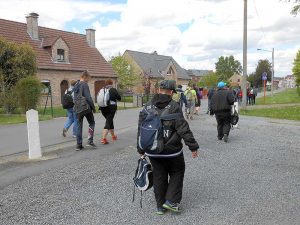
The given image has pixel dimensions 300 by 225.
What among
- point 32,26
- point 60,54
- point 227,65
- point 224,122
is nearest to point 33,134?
point 224,122

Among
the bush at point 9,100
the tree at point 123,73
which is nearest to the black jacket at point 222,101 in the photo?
the bush at point 9,100

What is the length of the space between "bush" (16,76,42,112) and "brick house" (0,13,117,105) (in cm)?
1005

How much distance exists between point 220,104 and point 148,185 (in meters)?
6.20

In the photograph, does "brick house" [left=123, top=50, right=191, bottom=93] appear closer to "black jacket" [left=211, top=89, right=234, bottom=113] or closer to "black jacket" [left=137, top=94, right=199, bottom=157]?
"black jacket" [left=211, top=89, right=234, bottom=113]

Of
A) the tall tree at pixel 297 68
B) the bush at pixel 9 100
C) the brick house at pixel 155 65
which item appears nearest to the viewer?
the bush at pixel 9 100

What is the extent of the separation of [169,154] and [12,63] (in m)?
18.8

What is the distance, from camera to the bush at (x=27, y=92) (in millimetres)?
19891

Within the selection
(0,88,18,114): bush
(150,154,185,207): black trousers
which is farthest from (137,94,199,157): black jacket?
(0,88,18,114): bush

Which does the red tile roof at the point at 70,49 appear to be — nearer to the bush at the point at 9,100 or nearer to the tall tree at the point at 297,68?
the bush at the point at 9,100

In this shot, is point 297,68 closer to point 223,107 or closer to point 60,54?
point 60,54

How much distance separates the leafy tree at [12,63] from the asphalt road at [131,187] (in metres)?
13.7

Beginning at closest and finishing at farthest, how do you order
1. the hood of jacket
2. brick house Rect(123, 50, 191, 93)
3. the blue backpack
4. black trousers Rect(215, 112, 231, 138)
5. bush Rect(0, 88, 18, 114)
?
the blue backpack, the hood of jacket, black trousers Rect(215, 112, 231, 138), bush Rect(0, 88, 18, 114), brick house Rect(123, 50, 191, 93)

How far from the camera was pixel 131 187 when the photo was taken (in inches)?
239

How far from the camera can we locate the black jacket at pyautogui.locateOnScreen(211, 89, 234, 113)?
10.7 m
